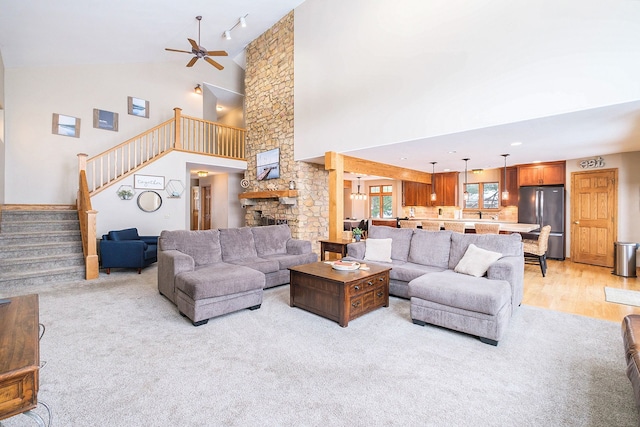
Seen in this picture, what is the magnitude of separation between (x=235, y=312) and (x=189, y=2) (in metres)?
6.09

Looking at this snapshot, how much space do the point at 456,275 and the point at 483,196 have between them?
6473 millimetres

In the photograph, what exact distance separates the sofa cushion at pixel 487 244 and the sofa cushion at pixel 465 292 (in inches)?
25.7

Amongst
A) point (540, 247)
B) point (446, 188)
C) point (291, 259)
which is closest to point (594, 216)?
point (540, 247)

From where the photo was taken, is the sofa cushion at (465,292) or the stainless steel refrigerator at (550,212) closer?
the sofa cushion at (465,292)

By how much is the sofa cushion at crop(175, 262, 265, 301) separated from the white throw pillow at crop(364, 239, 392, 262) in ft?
5.67

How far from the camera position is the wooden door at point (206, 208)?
10625mm

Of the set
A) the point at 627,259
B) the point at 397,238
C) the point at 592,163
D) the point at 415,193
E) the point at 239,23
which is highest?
the point at 239,23

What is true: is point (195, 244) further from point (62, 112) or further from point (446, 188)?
point (446, 188)

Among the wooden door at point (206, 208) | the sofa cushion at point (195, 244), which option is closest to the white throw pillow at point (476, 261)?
the sofa cushion at point (195, 244)

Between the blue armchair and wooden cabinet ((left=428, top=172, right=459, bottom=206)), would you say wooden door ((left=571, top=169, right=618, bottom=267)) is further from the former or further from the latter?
the blue armchair

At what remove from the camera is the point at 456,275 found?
3410mm

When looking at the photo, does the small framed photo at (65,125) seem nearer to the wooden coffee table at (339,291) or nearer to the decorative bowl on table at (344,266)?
the wooden coffee table at (339,291)

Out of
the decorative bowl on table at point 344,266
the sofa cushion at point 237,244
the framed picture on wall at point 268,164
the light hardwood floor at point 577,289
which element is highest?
the framed picture on wall at point 268,164

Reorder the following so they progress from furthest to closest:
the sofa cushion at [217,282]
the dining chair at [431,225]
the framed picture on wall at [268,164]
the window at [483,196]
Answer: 1. the window at [483,196]
2. the framed picture on wall at [268,164]
3. the dining chair at [431,225]
4. the sofa cushion at [217,282]
